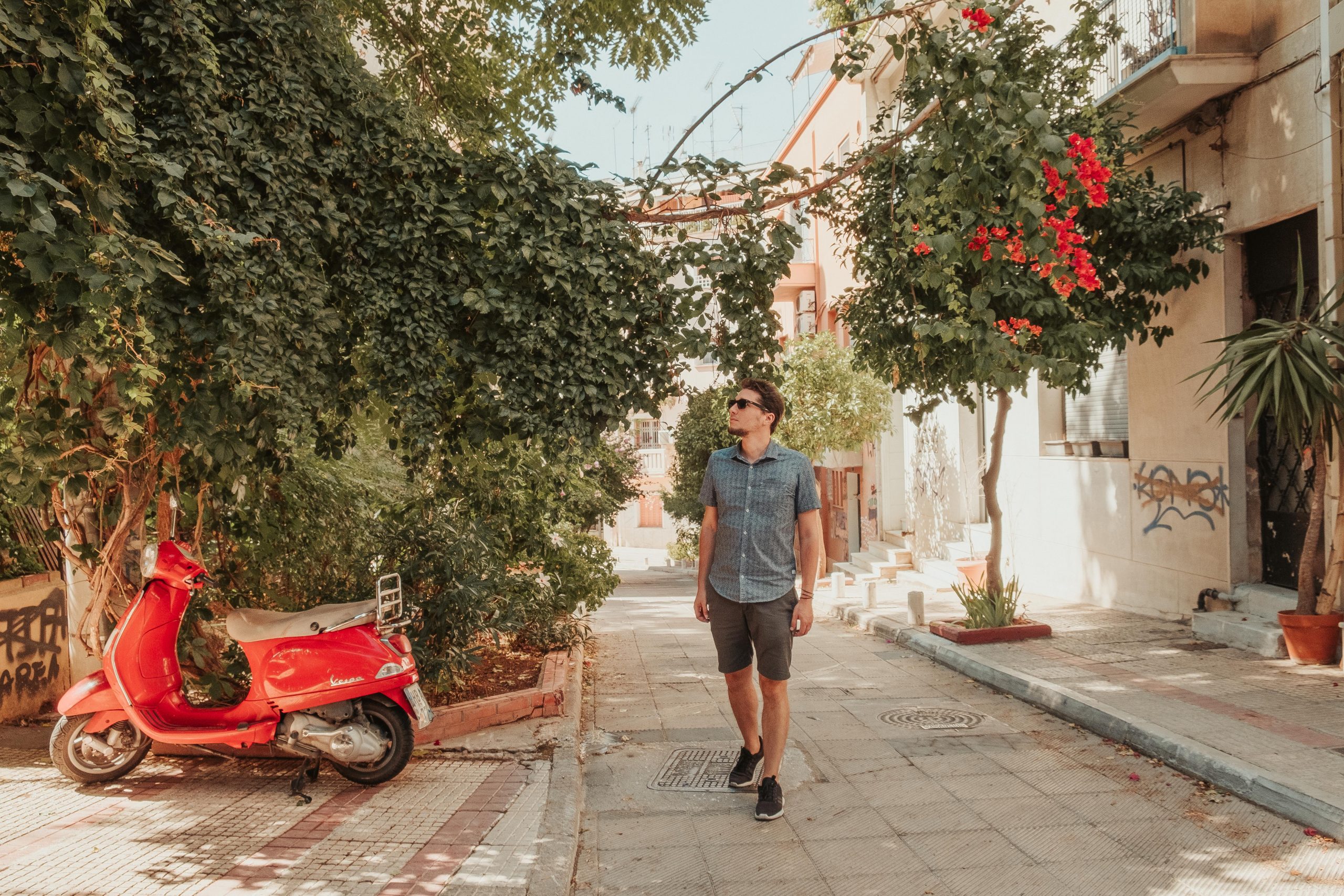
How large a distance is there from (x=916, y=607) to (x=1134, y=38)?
6.66 m

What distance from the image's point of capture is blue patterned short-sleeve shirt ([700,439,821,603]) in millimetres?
5086

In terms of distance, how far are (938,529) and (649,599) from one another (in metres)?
Answer: 6.86

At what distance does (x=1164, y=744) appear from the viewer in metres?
6.02

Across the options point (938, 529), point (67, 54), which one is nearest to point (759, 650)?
point (67, 54)

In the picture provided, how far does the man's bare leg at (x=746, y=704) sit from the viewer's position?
530cm

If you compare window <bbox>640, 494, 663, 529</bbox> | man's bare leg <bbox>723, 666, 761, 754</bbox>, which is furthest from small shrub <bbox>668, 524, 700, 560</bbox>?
man's bare leg <bbox>723, 666, 761, 754</bbox>

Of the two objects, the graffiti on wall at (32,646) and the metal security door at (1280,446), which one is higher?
the metal security door at (1280,446)

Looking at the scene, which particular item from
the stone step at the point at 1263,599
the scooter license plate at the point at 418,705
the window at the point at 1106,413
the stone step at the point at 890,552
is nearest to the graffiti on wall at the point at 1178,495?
the stone step at the point at 1263,599

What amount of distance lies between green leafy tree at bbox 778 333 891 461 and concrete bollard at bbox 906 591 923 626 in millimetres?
8862

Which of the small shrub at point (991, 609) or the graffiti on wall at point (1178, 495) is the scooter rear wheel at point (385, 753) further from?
the graffiti on wall at point (1178, 495)

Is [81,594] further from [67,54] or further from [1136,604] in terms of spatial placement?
[1136,604]

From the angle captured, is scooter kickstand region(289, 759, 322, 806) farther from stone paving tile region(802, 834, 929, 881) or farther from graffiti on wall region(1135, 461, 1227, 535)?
graffiti on wall region(1135, 461, 1227, 535)

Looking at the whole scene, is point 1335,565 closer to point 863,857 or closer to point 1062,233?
point 1062,233

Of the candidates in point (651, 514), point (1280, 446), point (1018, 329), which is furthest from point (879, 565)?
point (651, 514)
